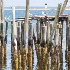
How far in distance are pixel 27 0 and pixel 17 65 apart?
3.17 metres

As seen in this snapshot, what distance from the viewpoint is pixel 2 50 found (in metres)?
24.1

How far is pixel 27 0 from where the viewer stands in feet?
67.9

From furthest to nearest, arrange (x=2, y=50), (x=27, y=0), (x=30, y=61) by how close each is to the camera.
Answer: (x=2, y=50) < (x=30, y=61) < (x=27, y=0)

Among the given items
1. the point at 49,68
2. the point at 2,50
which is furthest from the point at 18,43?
the point at 49,68

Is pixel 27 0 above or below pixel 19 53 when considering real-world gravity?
above

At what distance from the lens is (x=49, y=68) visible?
2105 centimetres

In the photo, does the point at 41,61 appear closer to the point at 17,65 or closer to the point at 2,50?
the point at 17,65

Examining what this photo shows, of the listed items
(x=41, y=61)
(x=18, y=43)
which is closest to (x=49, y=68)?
(x=41, y=61)

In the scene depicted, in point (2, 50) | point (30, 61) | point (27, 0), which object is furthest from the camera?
point (2, 50)

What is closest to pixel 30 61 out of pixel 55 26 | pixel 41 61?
pixel 41 61

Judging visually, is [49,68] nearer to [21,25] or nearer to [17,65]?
[17,65]

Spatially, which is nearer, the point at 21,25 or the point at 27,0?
the point at 27,0

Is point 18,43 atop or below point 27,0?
below

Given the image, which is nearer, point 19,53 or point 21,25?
point 19,53
